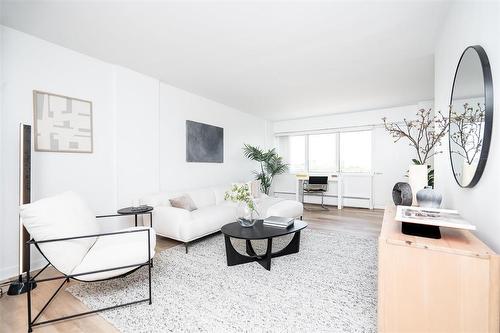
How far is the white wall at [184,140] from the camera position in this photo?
4039 millimetres

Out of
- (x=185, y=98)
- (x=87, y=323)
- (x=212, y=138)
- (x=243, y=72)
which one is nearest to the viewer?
(x=87, y=323)

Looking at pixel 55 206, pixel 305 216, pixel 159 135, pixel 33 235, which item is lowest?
pixel 305 216

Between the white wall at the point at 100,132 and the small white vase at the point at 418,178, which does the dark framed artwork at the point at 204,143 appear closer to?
the white wall at the point at 100,132

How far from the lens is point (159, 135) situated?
12.8 ft

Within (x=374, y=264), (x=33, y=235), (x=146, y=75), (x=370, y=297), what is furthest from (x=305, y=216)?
(x=33, y=235)

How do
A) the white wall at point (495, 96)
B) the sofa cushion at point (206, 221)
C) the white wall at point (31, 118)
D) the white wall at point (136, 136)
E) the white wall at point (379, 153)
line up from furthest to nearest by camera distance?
1. the white wall at point (379, 153)
2. the white wall at point (136, 136)
3. the sofa cushion at point (206, 221)
4. the white wall at point (31, 118)
5. the white wall at point (495, 96)

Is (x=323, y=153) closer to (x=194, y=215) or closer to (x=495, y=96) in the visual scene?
(x=194, y=215)

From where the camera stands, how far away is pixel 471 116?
4.74ft

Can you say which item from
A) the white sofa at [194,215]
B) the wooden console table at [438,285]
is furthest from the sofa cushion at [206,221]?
the wooden console table at [438,285]

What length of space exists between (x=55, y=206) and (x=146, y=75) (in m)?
2.54

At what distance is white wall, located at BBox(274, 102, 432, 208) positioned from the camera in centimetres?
555

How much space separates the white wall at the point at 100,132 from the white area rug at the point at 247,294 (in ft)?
3.87

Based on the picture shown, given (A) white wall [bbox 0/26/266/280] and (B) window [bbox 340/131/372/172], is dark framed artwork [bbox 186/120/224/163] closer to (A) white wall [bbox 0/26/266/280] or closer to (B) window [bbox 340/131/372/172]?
(A) white wall [bbox 0/26/266/280]

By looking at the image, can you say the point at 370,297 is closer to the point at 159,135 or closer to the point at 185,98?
the point at 159,135
